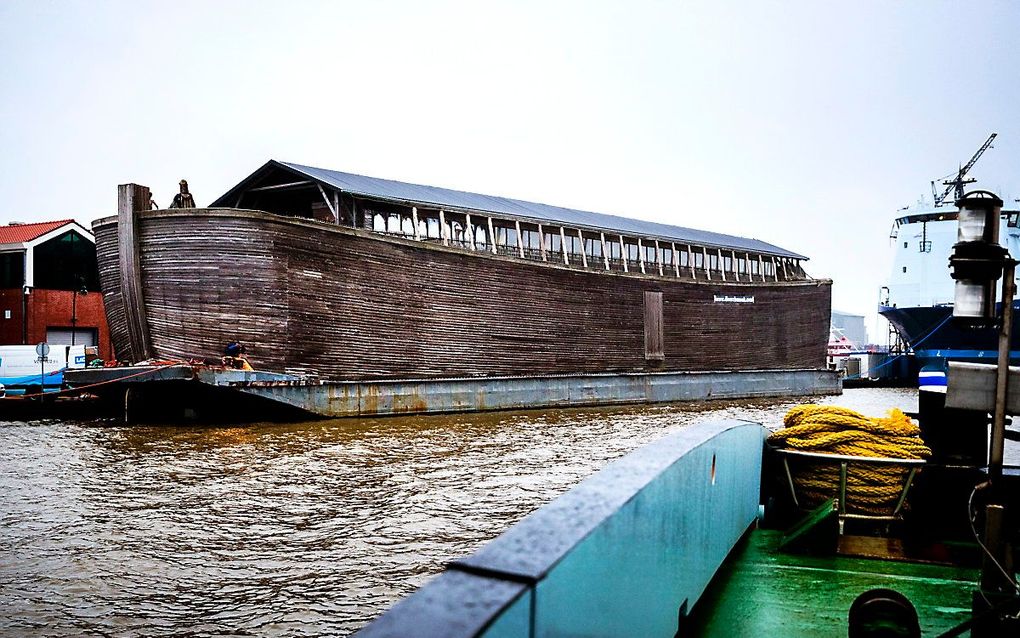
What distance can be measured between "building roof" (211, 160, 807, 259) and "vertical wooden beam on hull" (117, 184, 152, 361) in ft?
15.2

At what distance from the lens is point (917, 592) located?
385 cm

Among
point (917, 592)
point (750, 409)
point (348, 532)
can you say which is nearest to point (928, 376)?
point (917, 592)

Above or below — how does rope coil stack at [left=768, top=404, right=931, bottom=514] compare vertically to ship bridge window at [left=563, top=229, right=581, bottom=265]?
below

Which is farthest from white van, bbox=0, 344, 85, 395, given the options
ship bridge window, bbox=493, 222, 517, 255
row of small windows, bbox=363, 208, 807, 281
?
ship bridge window, bbox=493, 222, 517, 255

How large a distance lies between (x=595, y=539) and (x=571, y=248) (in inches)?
988

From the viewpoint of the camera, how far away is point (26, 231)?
30.9 metres

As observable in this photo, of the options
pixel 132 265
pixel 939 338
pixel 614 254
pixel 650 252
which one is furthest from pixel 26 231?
pixel 939 338

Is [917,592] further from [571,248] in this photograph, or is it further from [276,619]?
[571,248]

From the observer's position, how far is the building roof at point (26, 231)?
30000 millimetres

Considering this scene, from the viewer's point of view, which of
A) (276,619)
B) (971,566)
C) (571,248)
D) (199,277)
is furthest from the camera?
(571,248)

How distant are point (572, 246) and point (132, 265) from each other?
14563 mm

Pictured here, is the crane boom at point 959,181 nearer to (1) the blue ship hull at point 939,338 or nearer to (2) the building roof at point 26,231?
(1) the blue ship hull at point 939,338

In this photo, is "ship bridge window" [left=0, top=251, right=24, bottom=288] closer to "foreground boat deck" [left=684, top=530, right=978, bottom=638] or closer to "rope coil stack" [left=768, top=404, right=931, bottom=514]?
"rope coil stack" [left=768, top=404, right=931, bottom=514]

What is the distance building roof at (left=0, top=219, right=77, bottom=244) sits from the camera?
98.4 ft
